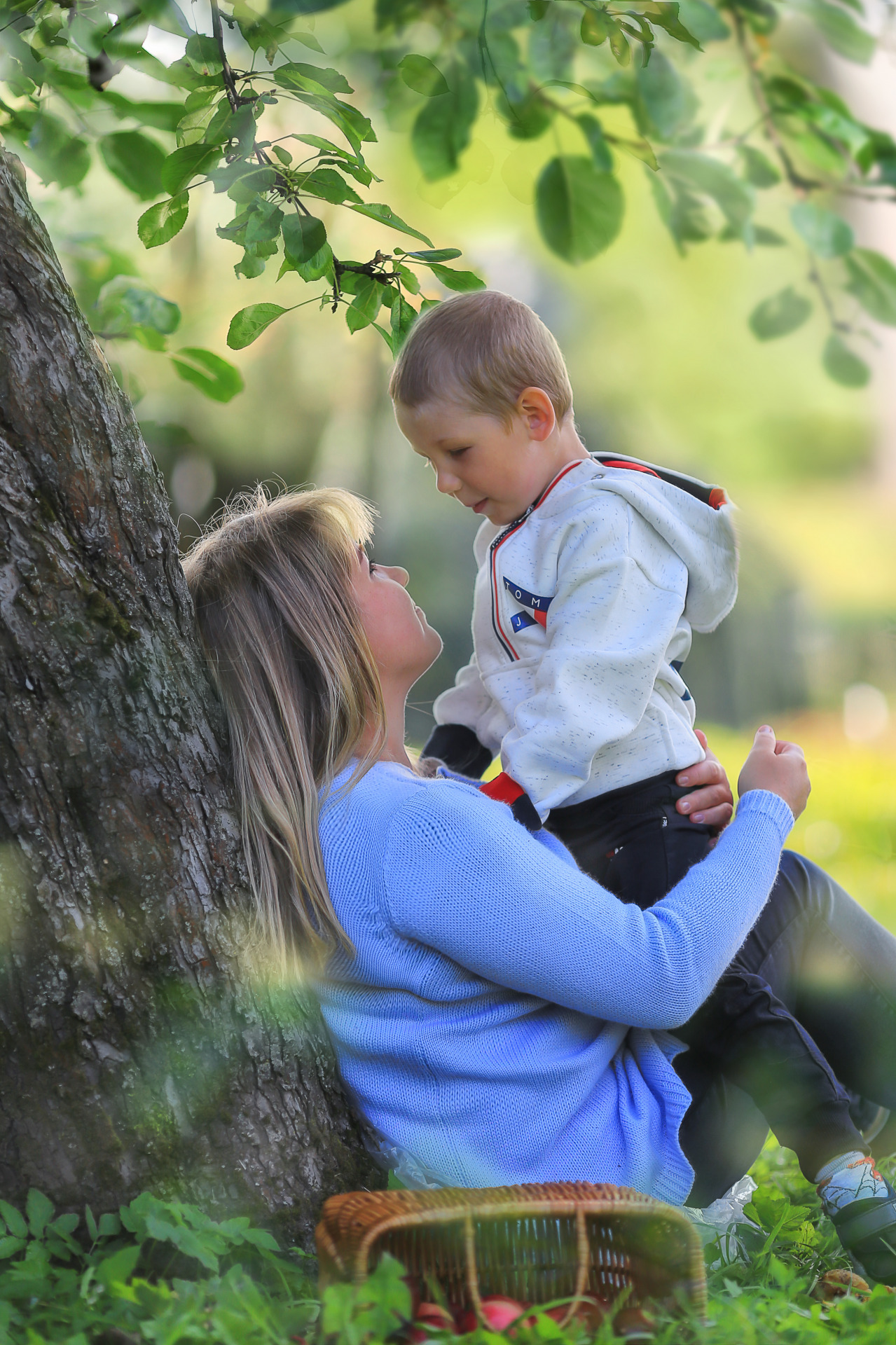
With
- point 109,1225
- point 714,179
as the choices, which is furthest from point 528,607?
point 109,1225

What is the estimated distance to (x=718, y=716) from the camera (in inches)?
399

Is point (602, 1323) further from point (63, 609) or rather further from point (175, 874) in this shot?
point (63, 609)

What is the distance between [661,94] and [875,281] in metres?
0.56

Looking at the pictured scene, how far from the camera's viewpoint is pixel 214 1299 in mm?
1202

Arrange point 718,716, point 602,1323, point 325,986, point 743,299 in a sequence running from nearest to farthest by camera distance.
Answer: point 602,1323 < point 325,986 < point 743,299 < point 718,716

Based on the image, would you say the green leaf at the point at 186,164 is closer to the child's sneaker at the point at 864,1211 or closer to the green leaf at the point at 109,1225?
the green leaf at the point at 109,1225

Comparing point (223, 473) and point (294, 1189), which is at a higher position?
point (294, 1189)

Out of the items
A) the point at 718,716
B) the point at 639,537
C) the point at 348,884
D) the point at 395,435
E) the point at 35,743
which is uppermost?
the point at 35,743

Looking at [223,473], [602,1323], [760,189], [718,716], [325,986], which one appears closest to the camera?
[602,1323]

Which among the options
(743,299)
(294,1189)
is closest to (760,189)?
(294,1189)

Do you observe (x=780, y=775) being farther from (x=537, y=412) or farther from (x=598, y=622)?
(x=537, y=412)

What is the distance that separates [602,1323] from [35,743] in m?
0.93

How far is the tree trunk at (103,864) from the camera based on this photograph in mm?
1263

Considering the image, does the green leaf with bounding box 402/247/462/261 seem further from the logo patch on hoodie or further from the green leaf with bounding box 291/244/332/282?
the logo patch on hoodie
